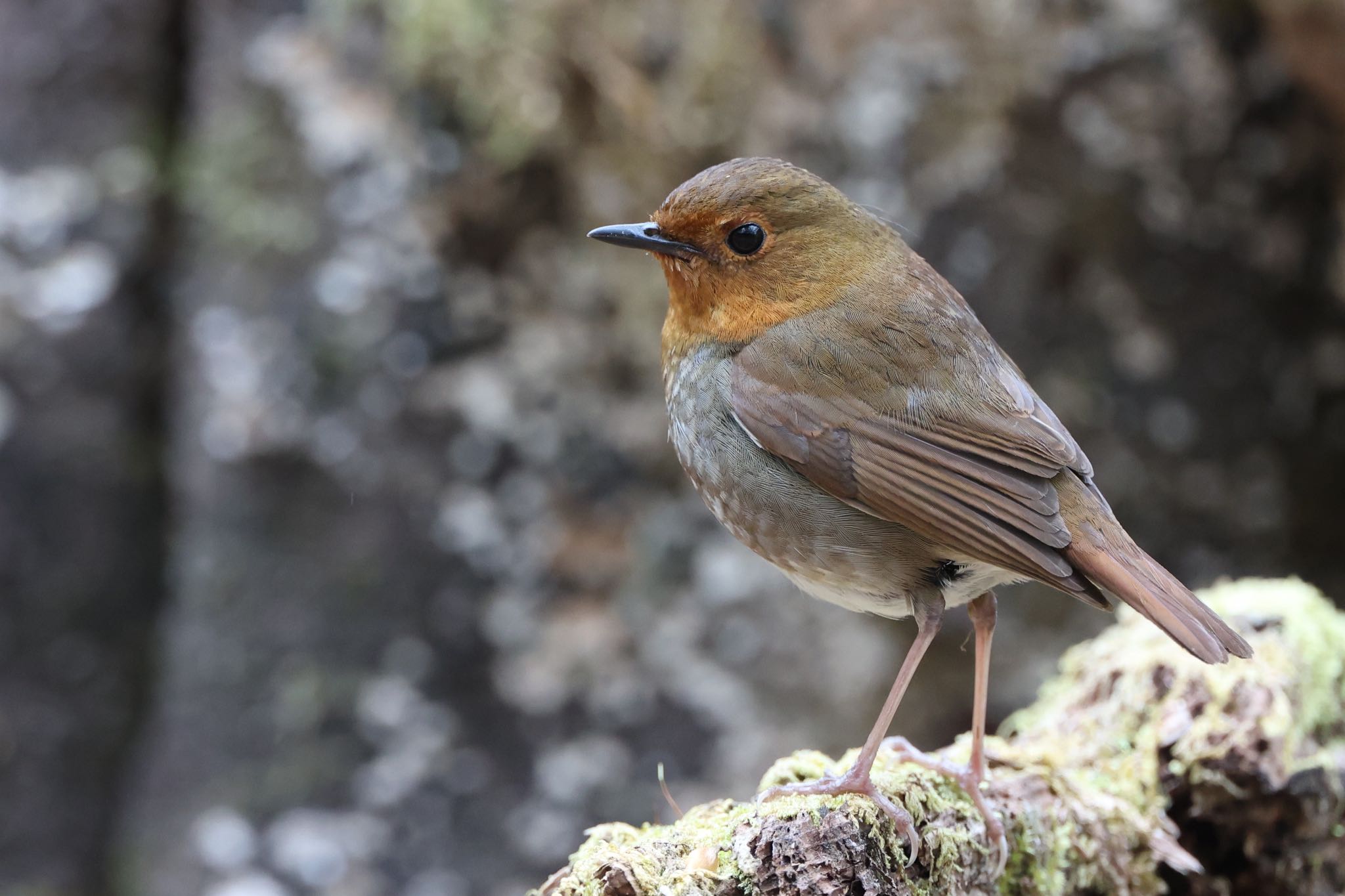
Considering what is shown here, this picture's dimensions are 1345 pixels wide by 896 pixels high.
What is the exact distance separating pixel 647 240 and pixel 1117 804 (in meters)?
1.91

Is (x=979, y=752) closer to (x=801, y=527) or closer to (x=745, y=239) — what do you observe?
(x=801, y=527)

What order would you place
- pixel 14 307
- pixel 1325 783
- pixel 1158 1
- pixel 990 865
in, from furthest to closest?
pixel 1158 1
pixel 14 307
pixel 1325 783
pixel 990 865

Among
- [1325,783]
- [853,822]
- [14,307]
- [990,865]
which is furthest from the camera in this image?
[14,307]

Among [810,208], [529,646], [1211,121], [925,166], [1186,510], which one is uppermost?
[1211,121]

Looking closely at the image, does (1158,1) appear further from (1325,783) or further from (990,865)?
(990,865)

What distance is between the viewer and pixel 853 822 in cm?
247

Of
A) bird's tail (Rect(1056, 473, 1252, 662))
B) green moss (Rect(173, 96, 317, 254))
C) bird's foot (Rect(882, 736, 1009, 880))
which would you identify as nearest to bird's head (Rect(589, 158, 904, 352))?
bird's tail (Rect(1056, 473, 1252, 662))

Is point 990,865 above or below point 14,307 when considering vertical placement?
below

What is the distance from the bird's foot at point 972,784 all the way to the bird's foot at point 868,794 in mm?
288

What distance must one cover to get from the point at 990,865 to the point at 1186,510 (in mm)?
3301

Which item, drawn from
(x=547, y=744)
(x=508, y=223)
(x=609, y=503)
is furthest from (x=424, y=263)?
(x=547, y=744)

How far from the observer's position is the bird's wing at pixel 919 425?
2.81 meters

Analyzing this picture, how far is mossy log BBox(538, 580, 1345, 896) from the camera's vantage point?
7.84ft

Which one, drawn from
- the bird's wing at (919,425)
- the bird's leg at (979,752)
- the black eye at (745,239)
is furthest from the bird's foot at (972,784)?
the black eye at (745,239)
